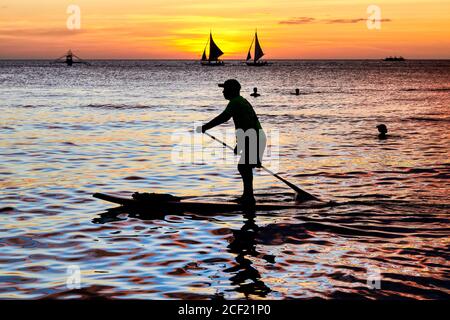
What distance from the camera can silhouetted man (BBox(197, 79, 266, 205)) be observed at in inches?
499

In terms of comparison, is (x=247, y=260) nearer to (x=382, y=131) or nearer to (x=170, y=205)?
(x=170, y=205)

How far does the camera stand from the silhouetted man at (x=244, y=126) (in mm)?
12664

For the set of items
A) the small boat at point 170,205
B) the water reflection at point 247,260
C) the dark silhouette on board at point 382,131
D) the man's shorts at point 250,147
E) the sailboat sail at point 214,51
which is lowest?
the water reflection at point 247,260

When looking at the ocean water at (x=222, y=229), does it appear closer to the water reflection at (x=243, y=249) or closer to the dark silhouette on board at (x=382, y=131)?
the water reflection at (x=243, y=249)

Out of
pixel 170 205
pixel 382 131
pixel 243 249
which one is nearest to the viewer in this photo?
pixel 243 249

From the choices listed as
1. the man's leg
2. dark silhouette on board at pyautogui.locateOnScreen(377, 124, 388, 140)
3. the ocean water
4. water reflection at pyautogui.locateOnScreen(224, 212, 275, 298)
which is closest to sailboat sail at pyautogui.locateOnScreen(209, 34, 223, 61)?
dark silhouette on board at pyautogui.locateOnScreen(377, 124, 388, 140)

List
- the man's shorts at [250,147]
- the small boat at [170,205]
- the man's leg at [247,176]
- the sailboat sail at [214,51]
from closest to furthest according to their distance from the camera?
1. the man's shorts at [250,147]
2. the man's leg at [247,176]
3. the small boat at [170,205]
4. the sailboat sail at [214,51]

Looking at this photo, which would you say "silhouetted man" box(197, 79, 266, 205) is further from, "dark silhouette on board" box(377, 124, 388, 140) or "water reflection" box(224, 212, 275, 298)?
"dark silhouette on board" box(377, 124, 388, 140)

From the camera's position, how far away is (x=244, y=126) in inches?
502

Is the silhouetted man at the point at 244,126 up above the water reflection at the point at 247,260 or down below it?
above

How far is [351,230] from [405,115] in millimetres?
34893

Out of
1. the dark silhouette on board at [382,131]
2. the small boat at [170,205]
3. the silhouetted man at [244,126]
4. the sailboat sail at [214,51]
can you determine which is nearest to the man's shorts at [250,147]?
the silhouetted man at [244,126]

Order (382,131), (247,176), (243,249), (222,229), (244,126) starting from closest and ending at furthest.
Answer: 1. (243,249)
2. (222,229)
3. (244,126)
4. (247,176)
5. (382,131)

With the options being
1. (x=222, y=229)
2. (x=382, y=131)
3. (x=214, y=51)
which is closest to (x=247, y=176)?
(x=222, y=229)
